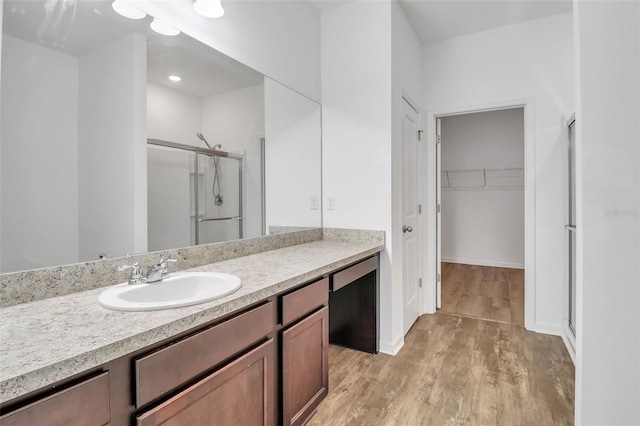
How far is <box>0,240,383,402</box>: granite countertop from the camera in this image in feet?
2.15

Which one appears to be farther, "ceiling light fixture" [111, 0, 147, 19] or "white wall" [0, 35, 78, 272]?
"ceiling light fixture" [111, 0, 147, 19]

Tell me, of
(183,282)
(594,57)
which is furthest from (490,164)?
(183,282)

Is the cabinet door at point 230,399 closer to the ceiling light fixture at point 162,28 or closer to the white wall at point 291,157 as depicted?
the white wall at point 291,157

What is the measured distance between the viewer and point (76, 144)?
123 centimetres

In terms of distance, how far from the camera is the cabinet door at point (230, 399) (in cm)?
91

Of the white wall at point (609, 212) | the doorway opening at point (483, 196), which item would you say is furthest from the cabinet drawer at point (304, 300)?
the doorway opening at point (483, 196)

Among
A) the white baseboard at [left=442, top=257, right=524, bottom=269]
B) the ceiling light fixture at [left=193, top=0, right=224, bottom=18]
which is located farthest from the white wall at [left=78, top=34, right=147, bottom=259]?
the white baseboard at [left=442, top=257, right=524, bottom=269]

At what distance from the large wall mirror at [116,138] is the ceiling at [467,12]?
4.70 feet

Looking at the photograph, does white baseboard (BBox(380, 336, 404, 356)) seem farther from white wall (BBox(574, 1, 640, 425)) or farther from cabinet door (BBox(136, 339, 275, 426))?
cabinet door (BBox(136, 339, 275, 426))

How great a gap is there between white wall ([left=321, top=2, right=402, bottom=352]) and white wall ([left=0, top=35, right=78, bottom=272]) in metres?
1.73

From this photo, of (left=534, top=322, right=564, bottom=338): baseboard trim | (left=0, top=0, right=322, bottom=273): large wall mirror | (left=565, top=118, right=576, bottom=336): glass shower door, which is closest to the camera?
(left=0, top=0, right=322, bottom=273): large wall mirror

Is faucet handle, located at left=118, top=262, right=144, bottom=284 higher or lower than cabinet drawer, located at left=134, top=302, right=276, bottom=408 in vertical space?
higher

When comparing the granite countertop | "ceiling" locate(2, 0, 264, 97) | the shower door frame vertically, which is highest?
"ceiling" locate(2, 0, 264, 97)

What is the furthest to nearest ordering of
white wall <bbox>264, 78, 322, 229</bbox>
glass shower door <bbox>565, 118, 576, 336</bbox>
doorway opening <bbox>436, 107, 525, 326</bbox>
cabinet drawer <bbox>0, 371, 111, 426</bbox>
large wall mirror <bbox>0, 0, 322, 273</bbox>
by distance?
doorway opening <bbox>436, 107, 525, 326</bbox>, glass shower door <bbox>565, 118, 576, 336</bbox>, white wall <bbox>264, 78, 322, 229</bbox>, large wall mirror <bbox>0, 0, 322, 273</bbox>, cabinet drawer <bbox>0, 371, 111, 426</bbox>
